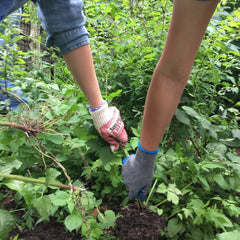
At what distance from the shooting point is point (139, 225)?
115cm

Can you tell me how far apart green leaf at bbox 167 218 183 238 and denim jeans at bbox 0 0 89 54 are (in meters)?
1.07

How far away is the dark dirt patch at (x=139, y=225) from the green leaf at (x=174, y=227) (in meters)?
0.04

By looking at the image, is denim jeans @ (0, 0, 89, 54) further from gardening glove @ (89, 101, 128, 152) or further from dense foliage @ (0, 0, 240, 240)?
gardening glove @ (89, 101, 128, 152)

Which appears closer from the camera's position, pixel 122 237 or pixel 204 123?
pixel 122 237

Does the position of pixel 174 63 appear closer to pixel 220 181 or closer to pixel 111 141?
pixel 111 141

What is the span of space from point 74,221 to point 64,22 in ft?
3.22

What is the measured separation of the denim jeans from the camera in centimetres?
115

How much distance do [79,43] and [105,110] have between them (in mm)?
386

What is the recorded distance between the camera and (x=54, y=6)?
3.75 ft

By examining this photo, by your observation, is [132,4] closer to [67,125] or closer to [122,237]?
[67,125]

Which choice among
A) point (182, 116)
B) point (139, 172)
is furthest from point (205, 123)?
point (139, 172)

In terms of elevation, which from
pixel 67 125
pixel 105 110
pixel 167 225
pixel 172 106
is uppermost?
pixel 172 106

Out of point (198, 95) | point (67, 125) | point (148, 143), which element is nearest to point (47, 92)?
point (67, 125)

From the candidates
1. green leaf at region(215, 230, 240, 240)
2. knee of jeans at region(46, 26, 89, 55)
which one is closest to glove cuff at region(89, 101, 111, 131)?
knee of jeans at region(46, 26, 89, 55)
